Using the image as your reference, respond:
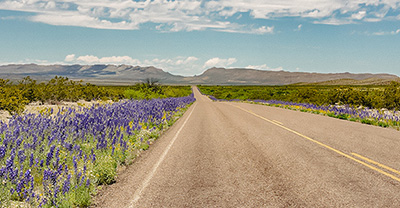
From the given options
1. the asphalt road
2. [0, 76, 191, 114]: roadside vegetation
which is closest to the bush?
the asphalt road

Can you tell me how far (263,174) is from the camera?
21.7ft

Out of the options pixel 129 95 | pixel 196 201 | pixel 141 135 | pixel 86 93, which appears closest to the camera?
pixel 196 201

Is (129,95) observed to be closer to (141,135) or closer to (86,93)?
(86,93)

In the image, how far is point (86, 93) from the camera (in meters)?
33.1

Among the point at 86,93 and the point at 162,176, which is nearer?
the point at 162,176

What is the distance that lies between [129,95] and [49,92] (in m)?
11.4

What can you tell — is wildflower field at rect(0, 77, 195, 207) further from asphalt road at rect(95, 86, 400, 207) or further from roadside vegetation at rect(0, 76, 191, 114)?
roadside vegetation at rect(0, 76, 191, 114)

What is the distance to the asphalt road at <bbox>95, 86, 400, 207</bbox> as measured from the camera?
513 cm

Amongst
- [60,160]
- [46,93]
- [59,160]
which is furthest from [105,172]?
[46,93]

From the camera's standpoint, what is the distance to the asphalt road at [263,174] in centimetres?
513

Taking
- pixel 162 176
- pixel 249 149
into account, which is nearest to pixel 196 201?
pixel 162 176

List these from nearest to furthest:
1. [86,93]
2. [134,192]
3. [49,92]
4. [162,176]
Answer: [134,192] < [162,176] < [49,92] < [86,93]

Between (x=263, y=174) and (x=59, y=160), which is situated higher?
(x=59, y=160)

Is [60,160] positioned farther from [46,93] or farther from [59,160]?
[46,93]
